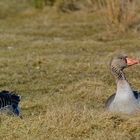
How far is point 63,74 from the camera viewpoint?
1199 cm

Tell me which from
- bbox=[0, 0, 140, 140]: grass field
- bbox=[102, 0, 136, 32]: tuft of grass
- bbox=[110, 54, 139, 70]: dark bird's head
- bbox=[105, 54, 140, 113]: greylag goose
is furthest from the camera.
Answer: bbox=[102, 0, 136, 32]: tuft of grass

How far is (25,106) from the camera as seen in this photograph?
31.1 ft

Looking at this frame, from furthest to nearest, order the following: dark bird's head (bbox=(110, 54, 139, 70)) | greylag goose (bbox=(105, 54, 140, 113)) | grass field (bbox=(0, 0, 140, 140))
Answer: dark bird's head (bbox=(110, 54, 139, 70)) < greylag goose (bbox=(105, 54, 140, 113)) < grass field (bbox=(0, 0, 140, 140))

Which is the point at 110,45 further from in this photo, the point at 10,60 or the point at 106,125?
the point at 106,125

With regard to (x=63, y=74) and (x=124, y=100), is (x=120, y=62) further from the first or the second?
(x=63, y=74)

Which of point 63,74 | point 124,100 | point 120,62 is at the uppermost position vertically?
point 120,62

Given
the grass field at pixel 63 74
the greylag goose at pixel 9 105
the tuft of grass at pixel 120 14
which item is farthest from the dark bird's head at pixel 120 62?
the tuft of grass at pixel 120 14

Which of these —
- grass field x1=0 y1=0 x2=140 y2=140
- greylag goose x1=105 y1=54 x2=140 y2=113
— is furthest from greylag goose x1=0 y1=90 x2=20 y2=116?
greylag goose x1=105 y1=54 x2=140 y2=113

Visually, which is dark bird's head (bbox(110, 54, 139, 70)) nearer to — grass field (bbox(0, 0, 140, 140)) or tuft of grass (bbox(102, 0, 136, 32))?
grass field (bbox(0, 0, 140, 140))

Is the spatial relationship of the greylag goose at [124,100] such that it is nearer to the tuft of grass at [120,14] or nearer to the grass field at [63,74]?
the grass field at [63,74]

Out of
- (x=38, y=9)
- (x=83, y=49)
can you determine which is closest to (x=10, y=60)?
(x=83, y=49)

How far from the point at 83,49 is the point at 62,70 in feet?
9.88

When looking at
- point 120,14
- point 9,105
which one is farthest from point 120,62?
point 120,14

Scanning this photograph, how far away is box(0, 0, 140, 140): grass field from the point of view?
6906 mm
